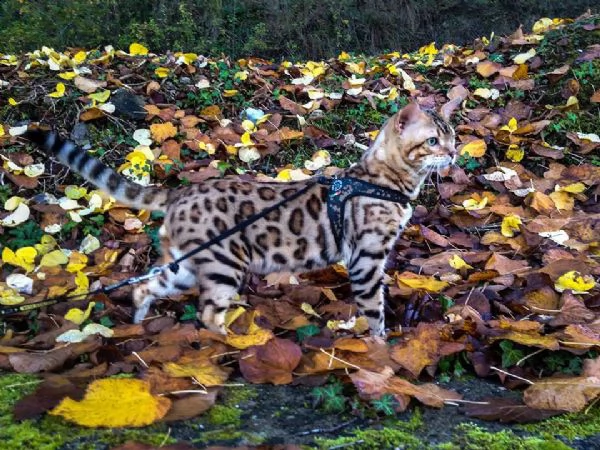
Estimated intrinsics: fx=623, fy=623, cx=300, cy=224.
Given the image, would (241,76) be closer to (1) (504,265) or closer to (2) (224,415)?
(1) (504,265)

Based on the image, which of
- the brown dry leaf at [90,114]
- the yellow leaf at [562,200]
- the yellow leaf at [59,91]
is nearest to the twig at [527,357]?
the yellow leaf at [562,200]

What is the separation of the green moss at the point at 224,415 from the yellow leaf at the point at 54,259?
2.40 m

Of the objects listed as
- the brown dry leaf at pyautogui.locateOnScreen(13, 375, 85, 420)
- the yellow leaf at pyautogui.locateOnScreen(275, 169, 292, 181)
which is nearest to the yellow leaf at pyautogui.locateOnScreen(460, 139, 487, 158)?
the yellow leaf at pyautogui.locateOnScreen(275, 169, 292, 181)

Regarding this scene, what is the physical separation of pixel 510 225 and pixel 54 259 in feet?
10.4

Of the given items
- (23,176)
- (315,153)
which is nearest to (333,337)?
(315,153)

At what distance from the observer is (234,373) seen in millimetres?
2623

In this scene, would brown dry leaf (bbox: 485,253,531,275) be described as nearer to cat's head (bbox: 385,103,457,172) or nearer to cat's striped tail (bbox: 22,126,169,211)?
cat's head (bbox: 385,103,457,172)

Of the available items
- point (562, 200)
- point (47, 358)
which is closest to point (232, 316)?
point (47, 358)

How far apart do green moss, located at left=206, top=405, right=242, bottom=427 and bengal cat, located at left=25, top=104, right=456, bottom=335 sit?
128 cm

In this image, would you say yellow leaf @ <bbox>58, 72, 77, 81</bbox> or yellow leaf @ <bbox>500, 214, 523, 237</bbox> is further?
yellow leaf @ <bbox>58, 72, 77, 81</bbox>

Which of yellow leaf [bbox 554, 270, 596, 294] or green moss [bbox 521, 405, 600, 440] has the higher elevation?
yellow leaf [bbox 554, 270, 596, 294]

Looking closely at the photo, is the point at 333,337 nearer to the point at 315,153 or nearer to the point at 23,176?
the point at 315,153

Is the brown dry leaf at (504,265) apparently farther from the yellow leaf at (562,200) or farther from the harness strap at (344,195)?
the yellow leaf at (562,200)

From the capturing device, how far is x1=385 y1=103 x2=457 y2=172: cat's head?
13.6 feet
